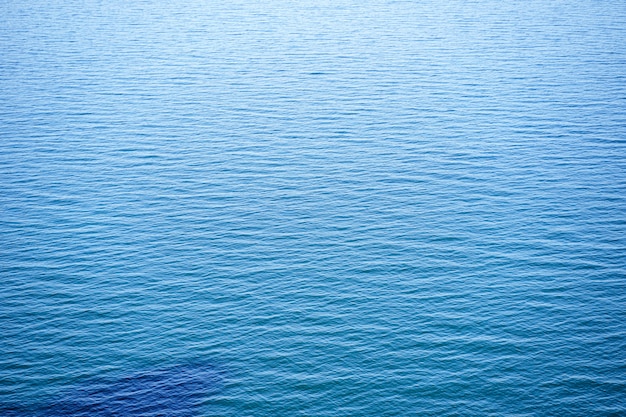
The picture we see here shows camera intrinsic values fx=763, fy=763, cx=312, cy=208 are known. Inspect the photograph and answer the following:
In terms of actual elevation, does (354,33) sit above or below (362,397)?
above

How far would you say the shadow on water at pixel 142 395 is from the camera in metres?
59.4

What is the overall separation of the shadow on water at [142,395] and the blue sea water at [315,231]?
185 mm

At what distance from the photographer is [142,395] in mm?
61438

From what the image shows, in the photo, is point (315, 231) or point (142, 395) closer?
point (142, 395)

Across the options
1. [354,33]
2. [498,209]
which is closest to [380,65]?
[354,33]

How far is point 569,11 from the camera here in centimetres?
18325

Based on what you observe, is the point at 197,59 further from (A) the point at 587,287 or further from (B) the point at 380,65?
(A) the point at 587,287

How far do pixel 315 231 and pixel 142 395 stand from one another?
101 ft

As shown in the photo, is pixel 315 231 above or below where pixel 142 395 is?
above

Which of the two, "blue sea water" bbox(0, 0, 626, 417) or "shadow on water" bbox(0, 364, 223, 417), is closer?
"shadow on water" bbox(0, 364, 223, 417)

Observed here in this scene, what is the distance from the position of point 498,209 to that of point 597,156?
2138cm

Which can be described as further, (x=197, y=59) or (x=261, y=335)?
(x=197, y=59)

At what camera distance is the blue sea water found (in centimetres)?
6291

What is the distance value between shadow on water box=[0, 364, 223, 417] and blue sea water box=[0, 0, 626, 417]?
185 mm
